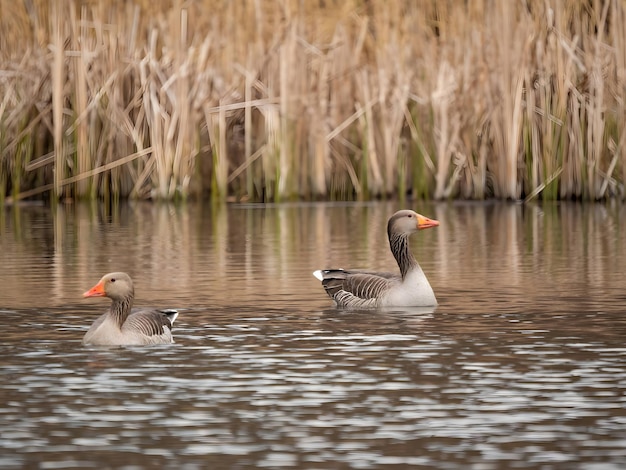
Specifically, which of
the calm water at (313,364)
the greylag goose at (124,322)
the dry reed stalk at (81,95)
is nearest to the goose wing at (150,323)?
the greylag goose at (124,322)

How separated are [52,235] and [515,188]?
6863 millimetres

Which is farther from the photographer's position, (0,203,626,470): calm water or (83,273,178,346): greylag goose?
(83,273,178,346): greylag goose

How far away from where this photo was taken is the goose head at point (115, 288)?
1100 centimetres

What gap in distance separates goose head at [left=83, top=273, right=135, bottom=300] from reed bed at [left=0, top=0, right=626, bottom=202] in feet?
40.8

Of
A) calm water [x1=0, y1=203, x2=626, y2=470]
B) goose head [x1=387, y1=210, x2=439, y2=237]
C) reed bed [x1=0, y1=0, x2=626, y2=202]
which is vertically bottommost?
calm water [x1=0, y1=203, x2=626, y2=470]

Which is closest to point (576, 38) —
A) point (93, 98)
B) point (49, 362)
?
point (93, 98)

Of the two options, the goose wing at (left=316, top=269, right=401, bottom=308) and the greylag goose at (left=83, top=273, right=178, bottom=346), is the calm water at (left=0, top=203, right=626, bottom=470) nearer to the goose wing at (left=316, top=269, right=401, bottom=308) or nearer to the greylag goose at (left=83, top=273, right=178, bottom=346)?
the greylag goose at (left=83, top=273, right=178, bottom=346)

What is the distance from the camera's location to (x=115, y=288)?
1102 centimetres

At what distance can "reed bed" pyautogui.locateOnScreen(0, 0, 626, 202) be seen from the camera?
2322cm

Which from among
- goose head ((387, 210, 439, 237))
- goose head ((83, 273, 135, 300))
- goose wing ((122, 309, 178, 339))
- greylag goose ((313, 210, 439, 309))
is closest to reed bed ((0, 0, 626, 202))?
goose head ((387, 210, 439, 237))

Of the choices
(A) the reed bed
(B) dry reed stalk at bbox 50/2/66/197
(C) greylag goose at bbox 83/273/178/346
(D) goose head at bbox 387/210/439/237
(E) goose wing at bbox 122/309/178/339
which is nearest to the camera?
(C) greylag goose at bbox 83/273/178/346

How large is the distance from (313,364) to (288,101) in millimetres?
14447

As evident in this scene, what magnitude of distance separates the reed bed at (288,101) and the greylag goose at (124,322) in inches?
492

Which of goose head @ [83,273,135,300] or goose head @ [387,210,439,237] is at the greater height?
goose head @ [387,210,439,237]
